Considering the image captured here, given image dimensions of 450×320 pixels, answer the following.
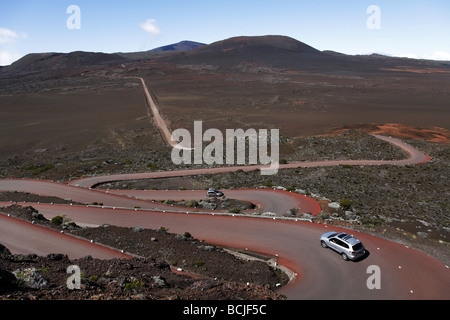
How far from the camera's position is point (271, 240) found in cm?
2147

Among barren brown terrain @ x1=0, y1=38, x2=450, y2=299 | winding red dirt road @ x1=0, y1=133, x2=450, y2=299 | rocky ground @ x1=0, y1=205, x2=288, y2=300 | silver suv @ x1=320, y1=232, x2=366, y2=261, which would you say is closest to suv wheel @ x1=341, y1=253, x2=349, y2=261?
silver suv @ x1=320, y1=232, x2=366, y2=261

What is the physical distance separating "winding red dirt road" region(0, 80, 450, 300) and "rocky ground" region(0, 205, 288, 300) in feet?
4.23

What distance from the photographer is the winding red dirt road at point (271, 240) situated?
611 inches

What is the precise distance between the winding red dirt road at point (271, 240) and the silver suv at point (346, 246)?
0.40m

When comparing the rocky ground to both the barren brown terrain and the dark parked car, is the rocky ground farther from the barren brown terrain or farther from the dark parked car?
Result: the dark parked car

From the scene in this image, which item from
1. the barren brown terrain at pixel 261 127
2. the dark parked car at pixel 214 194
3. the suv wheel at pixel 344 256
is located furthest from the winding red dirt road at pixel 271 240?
the dark parked car at pixel 214 194

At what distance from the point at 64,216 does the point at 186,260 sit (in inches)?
599

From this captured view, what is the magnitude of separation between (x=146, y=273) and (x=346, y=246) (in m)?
10.5

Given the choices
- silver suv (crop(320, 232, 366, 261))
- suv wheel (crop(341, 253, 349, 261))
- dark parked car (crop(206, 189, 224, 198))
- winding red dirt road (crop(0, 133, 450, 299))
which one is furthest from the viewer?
dark parked car (crop(206, 189, 224, 198))

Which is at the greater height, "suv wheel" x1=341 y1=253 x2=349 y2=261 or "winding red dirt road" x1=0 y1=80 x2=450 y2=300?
"suv wheel" x1=341 y1=253 x2=349 y2=261

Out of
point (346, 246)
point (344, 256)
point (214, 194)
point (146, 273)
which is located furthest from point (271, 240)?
point (214, 194)

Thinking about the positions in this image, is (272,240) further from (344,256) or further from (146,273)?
(146,273)

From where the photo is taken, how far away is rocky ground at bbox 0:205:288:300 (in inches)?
491
